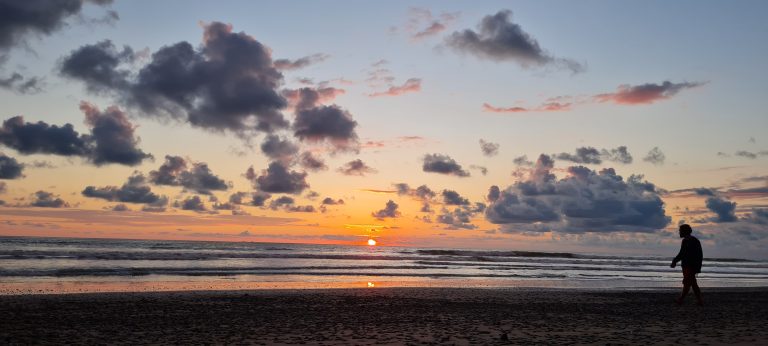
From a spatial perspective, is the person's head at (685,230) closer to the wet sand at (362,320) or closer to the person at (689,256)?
the person at (689,256)

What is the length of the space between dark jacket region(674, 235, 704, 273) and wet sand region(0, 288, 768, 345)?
1.47m

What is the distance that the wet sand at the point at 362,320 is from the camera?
12523mm

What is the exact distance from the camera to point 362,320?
15.9 meters

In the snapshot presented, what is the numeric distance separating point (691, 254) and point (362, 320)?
11.6 metres

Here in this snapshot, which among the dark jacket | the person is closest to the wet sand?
the person

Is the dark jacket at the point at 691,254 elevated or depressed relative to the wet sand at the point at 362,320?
elevated

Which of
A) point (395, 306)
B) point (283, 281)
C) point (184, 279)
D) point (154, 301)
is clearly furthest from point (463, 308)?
point (184, 279)

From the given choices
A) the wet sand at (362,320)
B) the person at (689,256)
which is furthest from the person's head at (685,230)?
the wet sand at (362,320)

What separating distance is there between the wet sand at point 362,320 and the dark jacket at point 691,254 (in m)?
1.47

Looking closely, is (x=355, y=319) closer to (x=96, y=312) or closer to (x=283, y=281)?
(x=96, y=312)

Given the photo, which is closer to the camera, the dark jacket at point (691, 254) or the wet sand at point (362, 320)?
the wet sand at point (362, 320)

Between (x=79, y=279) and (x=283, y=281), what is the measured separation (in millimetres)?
11187

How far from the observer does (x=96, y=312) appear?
16.8 m

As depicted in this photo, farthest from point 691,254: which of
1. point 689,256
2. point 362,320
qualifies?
point 362,320
